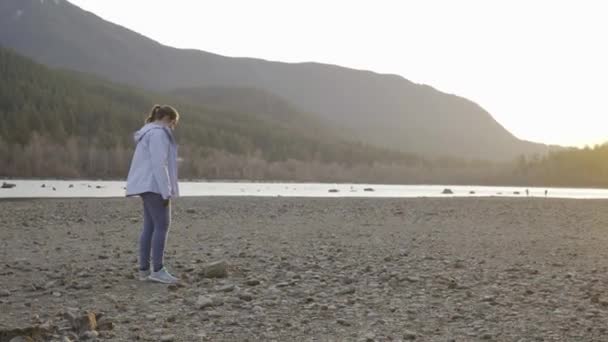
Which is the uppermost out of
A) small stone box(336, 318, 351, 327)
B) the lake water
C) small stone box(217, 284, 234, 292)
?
the lake water

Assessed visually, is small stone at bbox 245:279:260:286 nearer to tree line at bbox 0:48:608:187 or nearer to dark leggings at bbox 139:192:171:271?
dark leggings at bbox 139:192:171:271

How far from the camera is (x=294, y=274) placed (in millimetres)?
11633

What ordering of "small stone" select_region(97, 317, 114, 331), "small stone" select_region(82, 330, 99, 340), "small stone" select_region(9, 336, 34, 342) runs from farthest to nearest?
"small stone" select_region(97, 317, 114, 331), "small stone" select_region(82, 330, 99, 340), "small stone" select_region(9, 336, 34, 342)

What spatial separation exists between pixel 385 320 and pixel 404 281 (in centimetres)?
254

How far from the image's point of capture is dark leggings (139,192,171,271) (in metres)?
10.7

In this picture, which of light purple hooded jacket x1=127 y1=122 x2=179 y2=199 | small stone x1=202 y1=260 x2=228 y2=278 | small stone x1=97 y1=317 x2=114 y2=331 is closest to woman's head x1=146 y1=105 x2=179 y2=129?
light purple hooded jacket x1=127 y1=122 x2=179 y2=199

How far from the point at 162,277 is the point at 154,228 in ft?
2.35

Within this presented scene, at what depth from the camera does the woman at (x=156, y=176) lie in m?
10.5

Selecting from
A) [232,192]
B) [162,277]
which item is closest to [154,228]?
[162,277]

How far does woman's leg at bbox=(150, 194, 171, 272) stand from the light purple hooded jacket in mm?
209

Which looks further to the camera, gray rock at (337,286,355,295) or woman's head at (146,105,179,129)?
woman's head at (146,105,179,129)

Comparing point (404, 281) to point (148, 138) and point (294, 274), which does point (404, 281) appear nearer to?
point (294, 274)

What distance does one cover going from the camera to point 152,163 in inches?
414

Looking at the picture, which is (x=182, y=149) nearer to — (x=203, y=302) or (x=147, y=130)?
(x=147, y=130)
